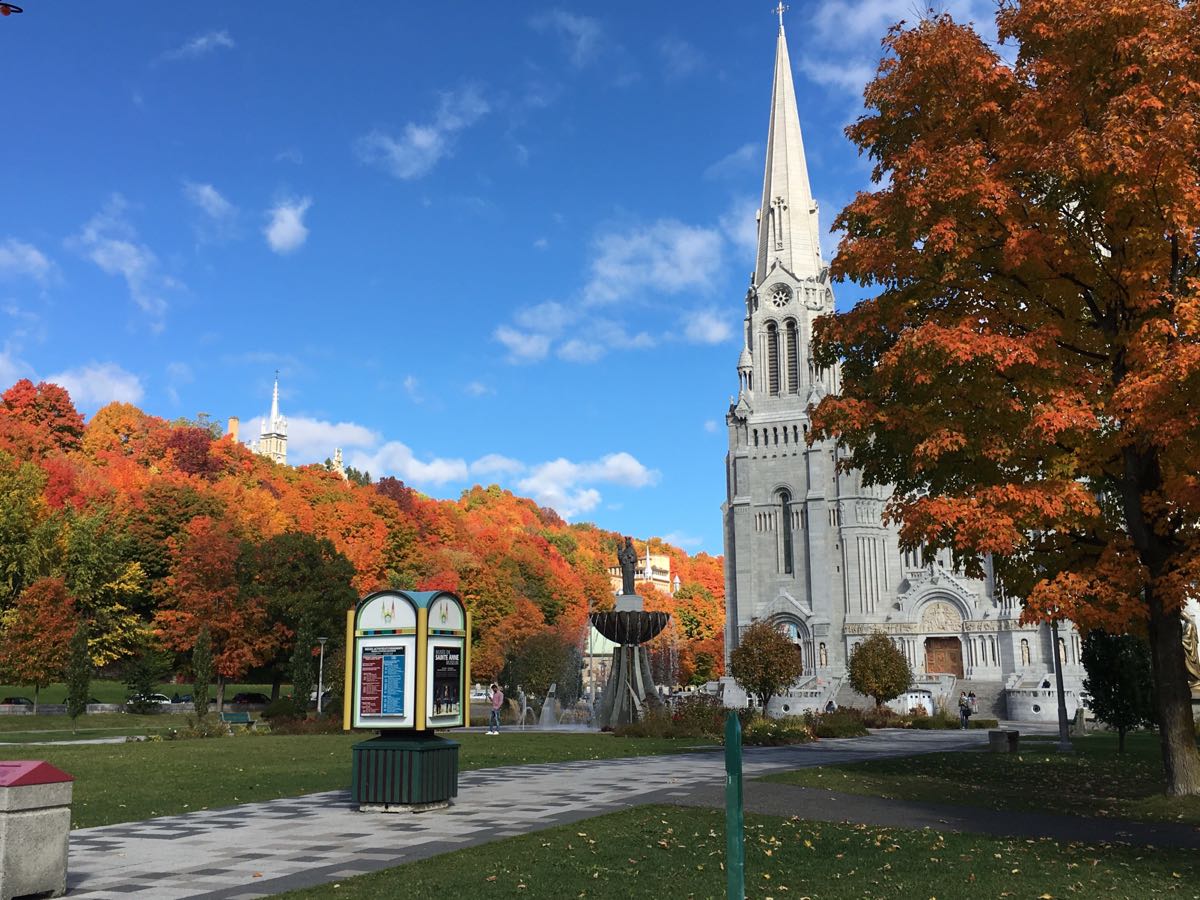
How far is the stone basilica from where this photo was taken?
67375 mm

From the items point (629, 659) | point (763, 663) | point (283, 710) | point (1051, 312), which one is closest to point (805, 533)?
point (763, 663)

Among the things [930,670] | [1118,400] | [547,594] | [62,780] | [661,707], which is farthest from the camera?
[547,594]

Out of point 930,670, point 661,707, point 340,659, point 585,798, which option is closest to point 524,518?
point 930,670

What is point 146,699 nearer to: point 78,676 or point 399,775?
point 78,676

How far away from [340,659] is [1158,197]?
37.9 metres

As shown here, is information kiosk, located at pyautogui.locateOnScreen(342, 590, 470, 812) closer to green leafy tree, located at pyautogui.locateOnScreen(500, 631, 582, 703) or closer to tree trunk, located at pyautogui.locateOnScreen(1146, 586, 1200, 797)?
tree trunk, located at pyautogui.locateOnScreen(1146, 586, 1200, 797)

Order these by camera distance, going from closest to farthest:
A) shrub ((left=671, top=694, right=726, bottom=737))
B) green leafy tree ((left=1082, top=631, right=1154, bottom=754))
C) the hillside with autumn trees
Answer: green leafy tree ((left=1082, top=631, right=1154, bottom=754)) → shrub ((left=671, top=694, right=726, bottom=737)) → the hillside with autumn trees

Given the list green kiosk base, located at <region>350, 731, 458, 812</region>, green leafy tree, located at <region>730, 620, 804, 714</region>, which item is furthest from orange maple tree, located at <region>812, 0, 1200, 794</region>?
green leafy tree, located at <region>730, 620, 804, 714</region>

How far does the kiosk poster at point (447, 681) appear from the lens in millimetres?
14117

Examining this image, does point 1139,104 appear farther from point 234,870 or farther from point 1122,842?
point 234,870

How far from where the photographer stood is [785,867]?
32.5ft

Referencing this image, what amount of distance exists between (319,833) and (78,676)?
32333mm

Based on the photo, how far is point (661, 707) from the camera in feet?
107

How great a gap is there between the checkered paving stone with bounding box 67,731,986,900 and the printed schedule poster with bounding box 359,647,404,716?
1.45 metres
